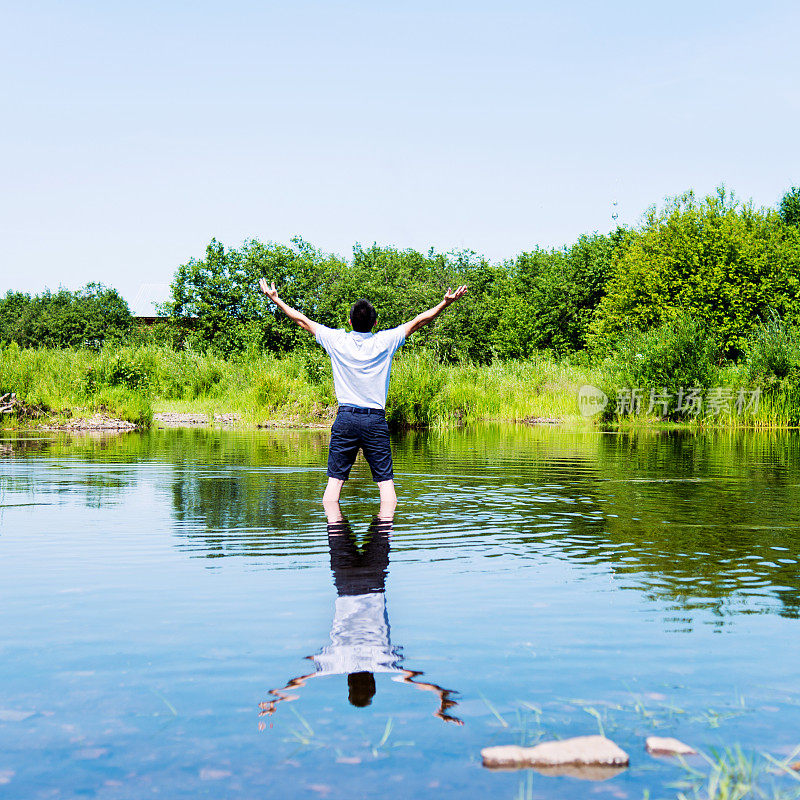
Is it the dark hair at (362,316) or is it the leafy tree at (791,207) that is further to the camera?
the leafy tree at (791,207)

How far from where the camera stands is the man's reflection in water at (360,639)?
4336 millimetres

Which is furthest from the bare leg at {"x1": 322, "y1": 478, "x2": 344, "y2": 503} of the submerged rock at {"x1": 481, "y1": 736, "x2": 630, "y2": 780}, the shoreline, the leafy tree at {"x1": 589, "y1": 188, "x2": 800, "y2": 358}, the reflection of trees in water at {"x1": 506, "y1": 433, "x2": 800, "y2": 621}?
the leafy tree at {"x1": 589, "y1": 188, "x2": 800, "y2": 358}

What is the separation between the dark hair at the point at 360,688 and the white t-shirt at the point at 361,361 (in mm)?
4898

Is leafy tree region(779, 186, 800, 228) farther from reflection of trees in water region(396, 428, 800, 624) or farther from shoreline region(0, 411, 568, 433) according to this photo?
reflection of trees in water region(396, 428, 800, 624)

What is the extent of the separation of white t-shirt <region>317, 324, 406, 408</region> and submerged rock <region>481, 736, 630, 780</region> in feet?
19.2

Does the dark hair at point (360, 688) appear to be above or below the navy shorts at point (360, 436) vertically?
below

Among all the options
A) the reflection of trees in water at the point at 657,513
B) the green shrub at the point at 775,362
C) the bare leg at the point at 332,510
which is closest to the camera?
the reflection of trees in water at the point at 657,513

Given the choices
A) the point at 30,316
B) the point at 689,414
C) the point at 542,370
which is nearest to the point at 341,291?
the point at 542,370

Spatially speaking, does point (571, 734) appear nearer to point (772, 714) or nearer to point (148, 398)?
point (772, 714)

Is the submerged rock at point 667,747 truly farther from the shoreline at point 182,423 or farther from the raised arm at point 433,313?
the shoreline at point 182,423

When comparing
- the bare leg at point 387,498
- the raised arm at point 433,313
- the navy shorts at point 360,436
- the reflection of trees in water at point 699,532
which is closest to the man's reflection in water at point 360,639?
the navy shorts at point 360,436

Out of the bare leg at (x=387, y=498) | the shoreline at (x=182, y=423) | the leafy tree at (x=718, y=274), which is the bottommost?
the bare leg at (x=387, y=498)

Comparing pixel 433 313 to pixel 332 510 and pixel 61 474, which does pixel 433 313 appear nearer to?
pixel 332 510

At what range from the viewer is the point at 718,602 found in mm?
6324
